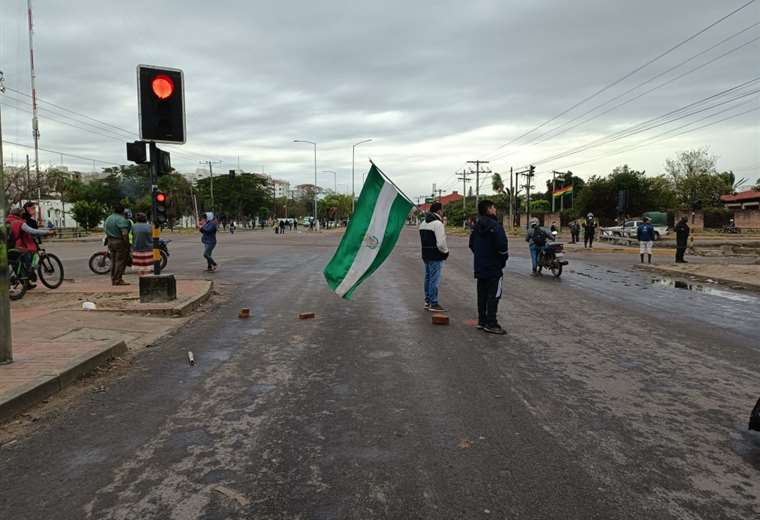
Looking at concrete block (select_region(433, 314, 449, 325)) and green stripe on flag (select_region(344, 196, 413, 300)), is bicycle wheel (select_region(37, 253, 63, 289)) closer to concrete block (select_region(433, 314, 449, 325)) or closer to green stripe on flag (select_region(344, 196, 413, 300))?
green stripe on flag (select_region(344, 196, 413, 300))

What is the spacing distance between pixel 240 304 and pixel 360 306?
7.79 ft

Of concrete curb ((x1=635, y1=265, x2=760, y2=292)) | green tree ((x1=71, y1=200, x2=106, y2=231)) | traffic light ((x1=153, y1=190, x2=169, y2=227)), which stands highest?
green tree ((x1=71, y1=200, x2=106, y2=231))

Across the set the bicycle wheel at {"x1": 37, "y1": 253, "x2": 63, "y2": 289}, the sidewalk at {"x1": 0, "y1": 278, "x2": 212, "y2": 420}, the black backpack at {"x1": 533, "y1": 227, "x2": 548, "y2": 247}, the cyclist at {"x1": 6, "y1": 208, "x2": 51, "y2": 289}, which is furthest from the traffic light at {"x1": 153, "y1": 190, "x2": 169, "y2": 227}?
the black backpack at {"x1": 533, "y1": 227, "x2": 548, "y2": 247}

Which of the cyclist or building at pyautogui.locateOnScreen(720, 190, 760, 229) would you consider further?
building at pyautogui.locateOnScreen(720, 190, 760, 229)

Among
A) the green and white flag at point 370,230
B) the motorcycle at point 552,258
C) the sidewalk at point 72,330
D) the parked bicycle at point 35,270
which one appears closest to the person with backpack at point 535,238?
the motorcycle at point 552,258

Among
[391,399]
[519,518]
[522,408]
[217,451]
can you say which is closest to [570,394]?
[522,408]

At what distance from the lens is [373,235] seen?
8.39 metres

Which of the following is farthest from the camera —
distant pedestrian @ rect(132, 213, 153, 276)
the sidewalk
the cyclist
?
distant pedestrian @ rect(132, 213, 153, 276)

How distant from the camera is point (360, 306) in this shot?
977 centimetres

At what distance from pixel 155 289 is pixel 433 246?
16.6 feet

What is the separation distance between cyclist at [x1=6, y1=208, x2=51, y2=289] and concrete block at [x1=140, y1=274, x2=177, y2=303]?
2.73 m

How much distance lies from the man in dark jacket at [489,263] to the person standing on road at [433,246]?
0.88 meters

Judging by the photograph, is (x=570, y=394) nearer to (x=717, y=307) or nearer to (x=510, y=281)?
(x=717, y=307)

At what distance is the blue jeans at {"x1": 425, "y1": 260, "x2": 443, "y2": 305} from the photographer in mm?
8953
